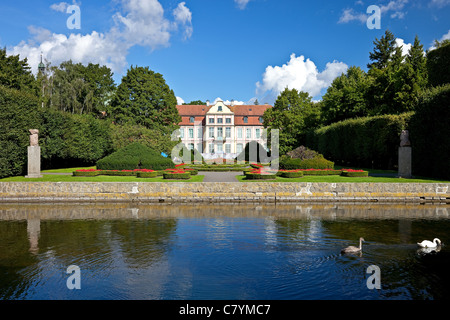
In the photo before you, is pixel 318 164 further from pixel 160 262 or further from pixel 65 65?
pixel 65 65

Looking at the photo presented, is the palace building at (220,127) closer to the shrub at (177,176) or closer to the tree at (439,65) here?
the tree at (439,65)

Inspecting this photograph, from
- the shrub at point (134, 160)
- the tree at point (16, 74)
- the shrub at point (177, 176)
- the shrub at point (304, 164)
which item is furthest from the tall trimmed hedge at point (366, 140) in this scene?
the tree at point (16, 74)

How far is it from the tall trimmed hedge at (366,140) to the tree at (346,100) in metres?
5.45

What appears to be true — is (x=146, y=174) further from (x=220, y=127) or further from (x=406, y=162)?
(x=220, y=127)

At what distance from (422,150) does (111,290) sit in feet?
83.4

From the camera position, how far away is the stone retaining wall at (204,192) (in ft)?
62.7

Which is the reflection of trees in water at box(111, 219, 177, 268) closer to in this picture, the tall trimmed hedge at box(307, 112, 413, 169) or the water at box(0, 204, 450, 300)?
the water at box(0, 204, 450, 300)

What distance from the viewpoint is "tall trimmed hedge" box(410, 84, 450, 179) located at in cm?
2412

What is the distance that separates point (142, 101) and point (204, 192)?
30209mm

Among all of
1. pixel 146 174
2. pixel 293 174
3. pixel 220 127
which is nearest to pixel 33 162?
pixel 146 174

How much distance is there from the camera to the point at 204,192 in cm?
1925

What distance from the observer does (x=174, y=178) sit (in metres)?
24.6

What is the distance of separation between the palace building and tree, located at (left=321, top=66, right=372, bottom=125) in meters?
18.9
